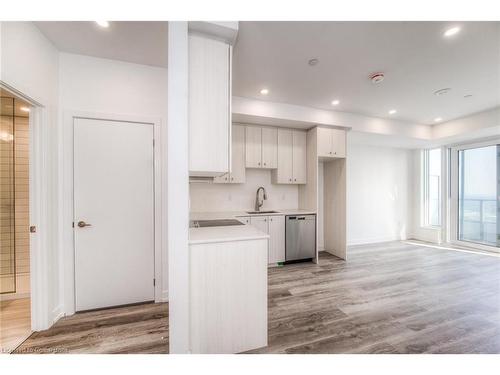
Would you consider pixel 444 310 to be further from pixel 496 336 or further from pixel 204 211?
pixel 204 211

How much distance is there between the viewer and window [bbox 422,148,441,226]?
5.12m

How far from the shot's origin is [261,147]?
3.62m

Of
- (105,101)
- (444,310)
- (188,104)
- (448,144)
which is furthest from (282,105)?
(448,144)

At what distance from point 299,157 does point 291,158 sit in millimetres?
180

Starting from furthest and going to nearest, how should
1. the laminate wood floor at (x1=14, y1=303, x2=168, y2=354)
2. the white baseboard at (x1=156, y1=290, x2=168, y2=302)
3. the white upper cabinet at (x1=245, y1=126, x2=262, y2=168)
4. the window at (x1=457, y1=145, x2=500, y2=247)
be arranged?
the window at (x1=457, y1=145, x2=500, y2=247), the white upper cabinet at (x1=245, y1=126, x2=262, y2=168), the white baseboard at (x1=156, y1=290, x2=168, y2=302), the laminate wood floor at (x1=14, y1=303, x2=168, y2=354)

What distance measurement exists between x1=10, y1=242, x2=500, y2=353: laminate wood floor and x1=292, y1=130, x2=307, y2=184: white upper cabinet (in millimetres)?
1660

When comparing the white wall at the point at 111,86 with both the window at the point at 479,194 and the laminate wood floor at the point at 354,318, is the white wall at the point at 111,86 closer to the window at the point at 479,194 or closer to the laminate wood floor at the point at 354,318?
the laminate wood floor at the point at 354,318

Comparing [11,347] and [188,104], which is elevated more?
[188,104]

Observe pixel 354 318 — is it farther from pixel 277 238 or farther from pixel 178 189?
pixel 178 189

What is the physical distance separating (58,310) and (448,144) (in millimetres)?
7595

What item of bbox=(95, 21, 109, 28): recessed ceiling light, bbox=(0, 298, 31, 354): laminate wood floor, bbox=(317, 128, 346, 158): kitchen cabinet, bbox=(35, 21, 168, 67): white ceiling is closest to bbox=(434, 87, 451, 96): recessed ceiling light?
bbox=(317, 128, 346, 158): kitchen cabinet

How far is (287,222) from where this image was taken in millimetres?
3465

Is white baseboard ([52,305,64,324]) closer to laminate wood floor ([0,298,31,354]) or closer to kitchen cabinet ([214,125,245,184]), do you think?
laminate wood floor ([0,298,31,354])
